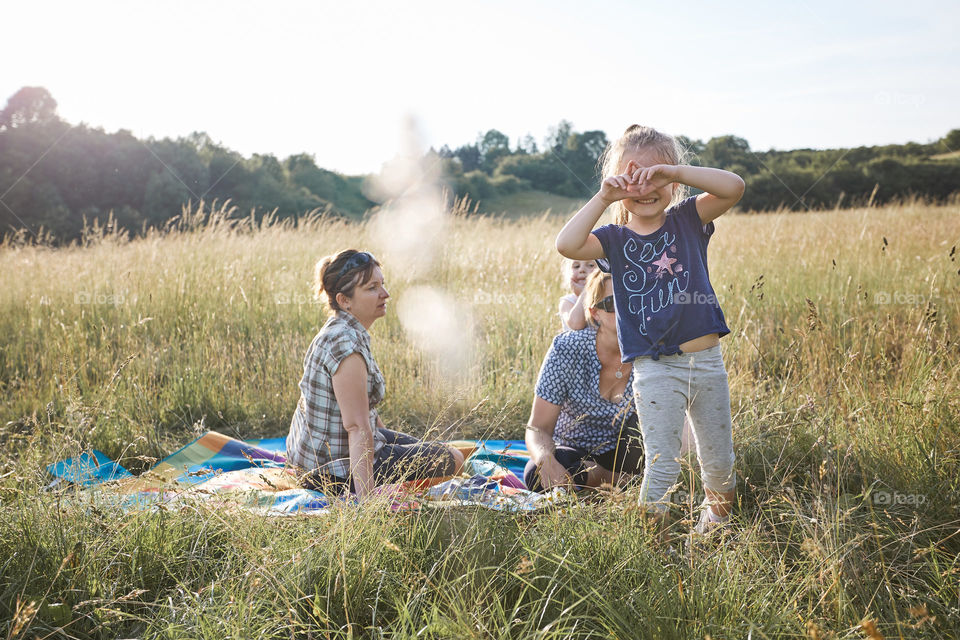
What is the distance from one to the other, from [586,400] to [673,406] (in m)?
0.97

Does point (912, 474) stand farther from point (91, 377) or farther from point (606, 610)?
point (91, 377)

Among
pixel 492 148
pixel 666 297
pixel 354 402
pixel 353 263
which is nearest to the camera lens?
pixel 666 297

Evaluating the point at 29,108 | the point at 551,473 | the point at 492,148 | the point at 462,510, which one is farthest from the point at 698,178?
the point at 492,148

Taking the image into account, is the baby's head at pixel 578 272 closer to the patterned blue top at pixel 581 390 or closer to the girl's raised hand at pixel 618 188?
the patterned blue top at pixel 581 390

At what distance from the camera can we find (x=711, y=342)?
7.08ft

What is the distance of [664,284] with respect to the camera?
2197mm

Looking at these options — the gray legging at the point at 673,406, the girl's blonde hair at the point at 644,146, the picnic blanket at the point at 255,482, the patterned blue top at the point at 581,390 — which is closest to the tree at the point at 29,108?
the picnic blanket at the point at 255,482

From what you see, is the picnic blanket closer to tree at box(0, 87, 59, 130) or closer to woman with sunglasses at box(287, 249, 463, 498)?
woman with sunglasses at box(287, 249, 463, 498)

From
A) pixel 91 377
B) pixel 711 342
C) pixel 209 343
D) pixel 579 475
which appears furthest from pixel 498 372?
pixel 91 377

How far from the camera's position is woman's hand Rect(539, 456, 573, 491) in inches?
111

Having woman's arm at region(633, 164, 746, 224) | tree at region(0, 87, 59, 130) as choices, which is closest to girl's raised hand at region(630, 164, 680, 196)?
woman's arm at region(633, 164, 746, 224)

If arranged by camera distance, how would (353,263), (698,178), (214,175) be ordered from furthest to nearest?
(214,175) → (353,263) → (698,178)

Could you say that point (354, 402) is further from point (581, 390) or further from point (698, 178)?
point (698, 178)

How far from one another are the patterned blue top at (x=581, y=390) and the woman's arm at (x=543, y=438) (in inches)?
→ 1.9
